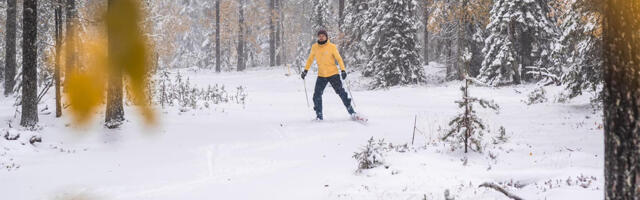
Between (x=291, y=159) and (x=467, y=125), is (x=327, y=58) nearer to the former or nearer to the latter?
(x=291, y=159)

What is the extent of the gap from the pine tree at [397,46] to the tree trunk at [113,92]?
13976 mm

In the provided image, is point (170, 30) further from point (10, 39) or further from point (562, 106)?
point (562, 106)

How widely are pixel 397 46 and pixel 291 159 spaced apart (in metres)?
15.3

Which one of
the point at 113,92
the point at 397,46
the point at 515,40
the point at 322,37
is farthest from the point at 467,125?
the point at 397,46

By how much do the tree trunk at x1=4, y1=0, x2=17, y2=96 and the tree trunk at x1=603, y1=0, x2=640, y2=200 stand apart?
18625 mm

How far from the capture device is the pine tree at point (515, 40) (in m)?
17.7

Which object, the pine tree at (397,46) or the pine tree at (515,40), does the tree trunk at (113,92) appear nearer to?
the pine tree at (515,40)

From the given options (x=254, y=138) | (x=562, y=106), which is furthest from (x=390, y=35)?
(x=254, y=138)

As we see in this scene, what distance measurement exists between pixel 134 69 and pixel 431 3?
15.0m

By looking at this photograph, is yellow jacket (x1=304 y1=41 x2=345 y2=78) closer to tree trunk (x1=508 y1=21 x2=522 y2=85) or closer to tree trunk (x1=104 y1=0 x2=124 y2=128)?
tree trunk (x1=104 y1=0 x2=124 y2=128)

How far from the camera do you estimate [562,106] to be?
1191cm

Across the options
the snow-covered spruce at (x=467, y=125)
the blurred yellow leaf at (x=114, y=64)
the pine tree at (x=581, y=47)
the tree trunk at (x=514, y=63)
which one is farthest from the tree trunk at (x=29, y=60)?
the tree trunk at (x=514, y=63)

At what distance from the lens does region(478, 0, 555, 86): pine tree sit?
17.7 meters

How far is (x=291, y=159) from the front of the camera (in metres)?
7.54
